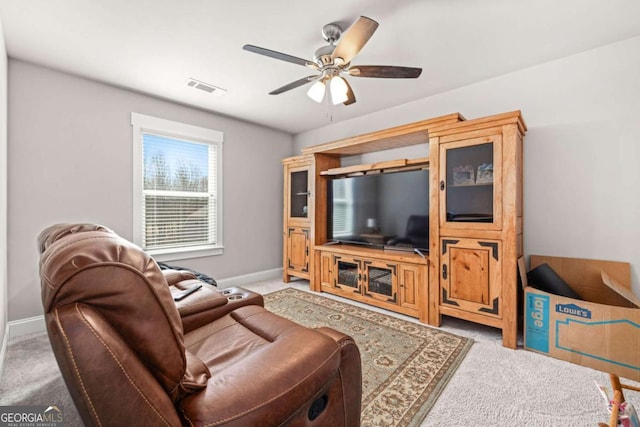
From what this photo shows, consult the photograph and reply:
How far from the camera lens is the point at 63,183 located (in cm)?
275

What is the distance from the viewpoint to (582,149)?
96.9 inches

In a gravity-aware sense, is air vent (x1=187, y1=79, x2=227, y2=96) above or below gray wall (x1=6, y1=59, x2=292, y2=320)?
above

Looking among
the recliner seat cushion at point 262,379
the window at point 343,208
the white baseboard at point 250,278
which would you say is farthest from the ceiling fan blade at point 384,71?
the white baseboard at point 250,278

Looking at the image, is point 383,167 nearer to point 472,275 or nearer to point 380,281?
point 380,281

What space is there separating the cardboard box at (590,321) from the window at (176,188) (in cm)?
364

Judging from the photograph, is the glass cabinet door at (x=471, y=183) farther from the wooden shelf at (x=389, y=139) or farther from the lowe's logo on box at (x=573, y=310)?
the lowe's logo on box at (x=573, y=310)

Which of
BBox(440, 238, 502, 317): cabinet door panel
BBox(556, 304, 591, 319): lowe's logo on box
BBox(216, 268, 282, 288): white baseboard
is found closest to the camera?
BBox(556, 304, 591, 319): lowe's logo on box

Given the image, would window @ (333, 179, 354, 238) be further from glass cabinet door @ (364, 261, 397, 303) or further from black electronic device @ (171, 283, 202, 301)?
black electronic device @ (171, 283, 202, 301)

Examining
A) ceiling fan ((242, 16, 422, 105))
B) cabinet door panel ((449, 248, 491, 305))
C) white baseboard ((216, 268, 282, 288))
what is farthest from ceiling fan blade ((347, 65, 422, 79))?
white baseboard ((216, 268, 282, 288))

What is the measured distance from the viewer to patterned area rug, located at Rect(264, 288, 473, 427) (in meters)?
1.60

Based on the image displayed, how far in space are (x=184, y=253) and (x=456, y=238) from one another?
126 inches

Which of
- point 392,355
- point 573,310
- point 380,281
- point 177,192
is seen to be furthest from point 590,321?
point 177,192

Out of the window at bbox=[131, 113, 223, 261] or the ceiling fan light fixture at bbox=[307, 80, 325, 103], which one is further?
the window at bbox=[131, 113, 223, 261]

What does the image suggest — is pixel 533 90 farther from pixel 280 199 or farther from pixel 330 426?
pixel 280 199
